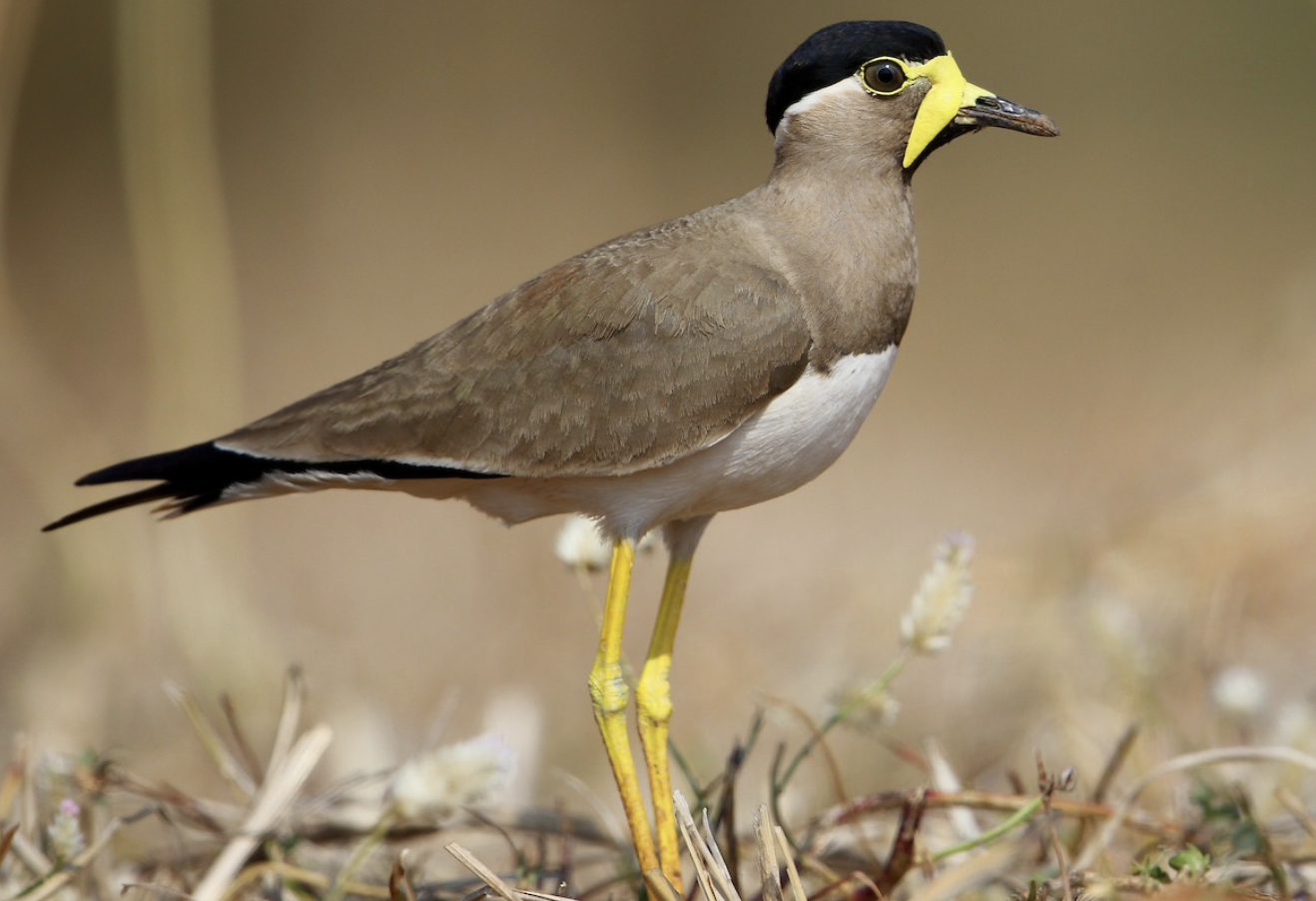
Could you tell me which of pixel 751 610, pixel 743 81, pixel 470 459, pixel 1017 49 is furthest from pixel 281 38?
pixel 470 459

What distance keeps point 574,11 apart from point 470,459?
766 centimetres

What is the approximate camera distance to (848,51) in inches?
118

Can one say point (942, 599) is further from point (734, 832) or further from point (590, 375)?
point (590, 375)

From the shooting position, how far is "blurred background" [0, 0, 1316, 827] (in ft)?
15.2

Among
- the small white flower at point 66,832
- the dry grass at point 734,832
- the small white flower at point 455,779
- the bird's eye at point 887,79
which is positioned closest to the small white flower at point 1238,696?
the dry grass at point 734,832

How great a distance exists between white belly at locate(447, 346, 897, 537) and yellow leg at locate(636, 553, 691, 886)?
209 millimetres

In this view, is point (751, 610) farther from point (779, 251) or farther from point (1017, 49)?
point (1017, 49)

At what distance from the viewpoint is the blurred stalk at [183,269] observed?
476 centimetres

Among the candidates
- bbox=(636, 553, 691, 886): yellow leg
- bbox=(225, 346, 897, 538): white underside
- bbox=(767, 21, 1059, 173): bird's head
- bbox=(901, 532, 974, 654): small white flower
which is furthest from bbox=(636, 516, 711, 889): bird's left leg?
bbox=(767, 21, 1059, 173): bird's head

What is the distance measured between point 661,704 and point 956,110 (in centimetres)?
131

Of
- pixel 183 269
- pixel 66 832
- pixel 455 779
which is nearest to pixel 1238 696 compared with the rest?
pixel 455 779

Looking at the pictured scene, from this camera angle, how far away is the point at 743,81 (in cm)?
1007

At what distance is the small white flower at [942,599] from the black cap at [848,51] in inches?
37.3

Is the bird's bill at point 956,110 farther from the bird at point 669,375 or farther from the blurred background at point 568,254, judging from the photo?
the blurred background at point 568,254
